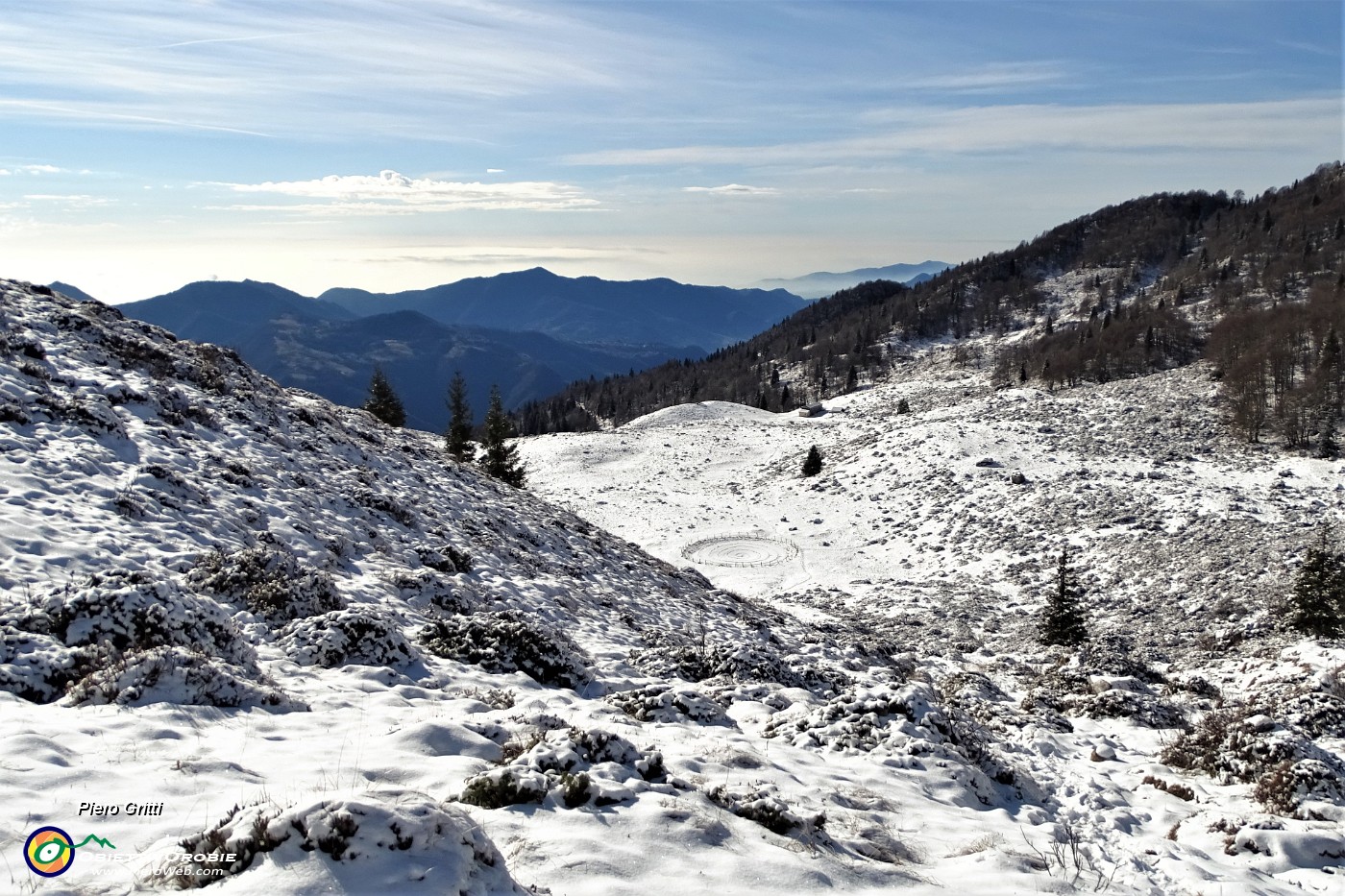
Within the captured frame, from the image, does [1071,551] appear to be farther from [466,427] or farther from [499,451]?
[466,427]

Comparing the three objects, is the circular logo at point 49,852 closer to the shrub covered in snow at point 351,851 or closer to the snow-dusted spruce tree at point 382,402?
the shrub covered in snow at point 351,851

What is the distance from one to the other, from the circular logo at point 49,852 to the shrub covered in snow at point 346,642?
541 centimetres

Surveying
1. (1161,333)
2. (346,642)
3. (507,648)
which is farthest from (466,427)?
(1161,333)

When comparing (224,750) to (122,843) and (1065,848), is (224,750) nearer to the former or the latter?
(122,843)

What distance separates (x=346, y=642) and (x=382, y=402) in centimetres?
4252

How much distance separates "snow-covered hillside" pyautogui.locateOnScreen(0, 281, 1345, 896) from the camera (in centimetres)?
586

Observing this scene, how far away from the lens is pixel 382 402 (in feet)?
164

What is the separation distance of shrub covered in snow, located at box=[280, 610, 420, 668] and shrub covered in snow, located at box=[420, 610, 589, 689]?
32.3 inches

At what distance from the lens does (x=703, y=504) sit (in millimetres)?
48469

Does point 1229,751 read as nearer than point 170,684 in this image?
No

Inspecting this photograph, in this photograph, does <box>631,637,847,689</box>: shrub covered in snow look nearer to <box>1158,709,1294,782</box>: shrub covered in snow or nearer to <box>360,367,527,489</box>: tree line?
<box>1158,709,1294,782</box>: shrub covered in snow

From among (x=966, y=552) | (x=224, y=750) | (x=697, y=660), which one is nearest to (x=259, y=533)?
(x=224, y=750)

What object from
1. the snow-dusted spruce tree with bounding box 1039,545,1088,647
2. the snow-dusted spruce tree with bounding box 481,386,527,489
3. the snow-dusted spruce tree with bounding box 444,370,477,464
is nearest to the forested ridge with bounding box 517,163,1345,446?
the snow-dusted spruce tree with bounding box 1039,545,1088,647

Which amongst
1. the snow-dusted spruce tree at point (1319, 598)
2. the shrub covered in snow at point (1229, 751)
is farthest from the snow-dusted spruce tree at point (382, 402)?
the snow-dusted spruce tree at point (1319, 598)
